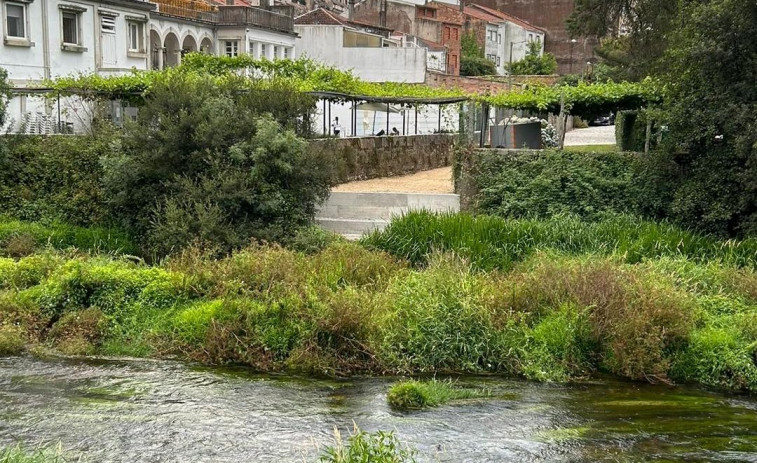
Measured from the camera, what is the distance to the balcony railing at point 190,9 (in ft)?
138

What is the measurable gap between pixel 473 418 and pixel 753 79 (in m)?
10.4

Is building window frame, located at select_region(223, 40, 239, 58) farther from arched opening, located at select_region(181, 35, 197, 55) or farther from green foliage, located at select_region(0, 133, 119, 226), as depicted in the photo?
green foliage, located at select_region(0, 133, 119, 226)

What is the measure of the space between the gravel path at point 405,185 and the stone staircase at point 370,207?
39.4 inches

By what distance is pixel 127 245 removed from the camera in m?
18.4

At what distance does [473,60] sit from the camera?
76.6 metres

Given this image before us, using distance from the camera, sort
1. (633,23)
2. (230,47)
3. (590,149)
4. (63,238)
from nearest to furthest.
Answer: (63,238), (590,149), (633,23), (230,47)

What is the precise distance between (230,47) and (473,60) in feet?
115

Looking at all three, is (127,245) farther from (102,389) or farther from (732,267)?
(732,267)

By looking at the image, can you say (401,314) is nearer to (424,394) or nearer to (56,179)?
(424,394)

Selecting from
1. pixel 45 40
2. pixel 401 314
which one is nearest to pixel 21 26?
pixel 45 40

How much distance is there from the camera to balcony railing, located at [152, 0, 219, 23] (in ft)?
138

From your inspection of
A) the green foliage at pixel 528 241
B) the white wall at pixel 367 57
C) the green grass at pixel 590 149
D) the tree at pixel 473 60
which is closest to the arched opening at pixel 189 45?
the white wall at pixel 367 57

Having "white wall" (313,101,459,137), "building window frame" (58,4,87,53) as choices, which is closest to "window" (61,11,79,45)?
"building window frame" (58,4,87,53)

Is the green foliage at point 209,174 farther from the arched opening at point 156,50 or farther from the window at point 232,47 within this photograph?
the window at point 232,47
